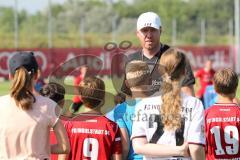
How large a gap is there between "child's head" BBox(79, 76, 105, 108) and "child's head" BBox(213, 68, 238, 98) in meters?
1.14

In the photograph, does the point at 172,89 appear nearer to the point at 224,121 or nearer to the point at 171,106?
the point at 171,106

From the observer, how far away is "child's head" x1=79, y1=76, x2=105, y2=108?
615 centimetres

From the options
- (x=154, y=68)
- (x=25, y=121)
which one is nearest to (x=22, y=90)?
(x=25, y=121)

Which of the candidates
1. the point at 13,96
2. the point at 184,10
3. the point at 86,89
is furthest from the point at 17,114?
the point at 184,10

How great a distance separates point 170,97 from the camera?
5.41m

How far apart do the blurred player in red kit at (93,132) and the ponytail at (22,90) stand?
0.77 m

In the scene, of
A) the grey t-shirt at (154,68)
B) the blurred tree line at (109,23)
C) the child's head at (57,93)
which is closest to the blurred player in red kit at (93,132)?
the grey t-shirt at (154,68)

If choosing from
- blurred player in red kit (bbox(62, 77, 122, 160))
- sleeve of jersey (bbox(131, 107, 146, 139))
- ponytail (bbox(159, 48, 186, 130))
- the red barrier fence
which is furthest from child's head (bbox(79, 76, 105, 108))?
the red barrier fence

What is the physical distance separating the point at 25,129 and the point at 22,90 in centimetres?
31

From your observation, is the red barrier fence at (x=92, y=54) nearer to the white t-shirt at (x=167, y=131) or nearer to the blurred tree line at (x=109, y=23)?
the blurred tree line at (x=109, y=23)

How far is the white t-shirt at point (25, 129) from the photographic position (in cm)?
545

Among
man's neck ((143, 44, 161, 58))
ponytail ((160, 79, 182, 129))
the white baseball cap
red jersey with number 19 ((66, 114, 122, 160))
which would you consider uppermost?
the white baseball cap

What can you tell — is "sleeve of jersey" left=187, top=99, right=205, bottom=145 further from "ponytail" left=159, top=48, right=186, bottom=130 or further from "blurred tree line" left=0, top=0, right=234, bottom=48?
"blurred tree line" left=0, top=0, right=234, bottom=48

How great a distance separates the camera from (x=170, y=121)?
17.6ft
